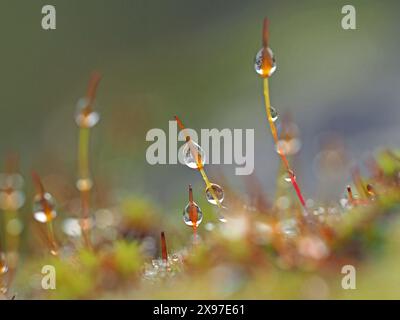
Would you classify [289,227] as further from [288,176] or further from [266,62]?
[266,62]

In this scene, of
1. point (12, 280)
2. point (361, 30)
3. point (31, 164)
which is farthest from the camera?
point (361, 30)

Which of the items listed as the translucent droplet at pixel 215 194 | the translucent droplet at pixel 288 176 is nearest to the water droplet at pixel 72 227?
the translucent droplet at pixel 215 194

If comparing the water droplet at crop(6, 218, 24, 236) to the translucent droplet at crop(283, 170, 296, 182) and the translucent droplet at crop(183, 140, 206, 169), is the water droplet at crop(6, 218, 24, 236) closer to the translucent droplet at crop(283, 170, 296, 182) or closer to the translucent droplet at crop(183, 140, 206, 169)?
the translucent droplet at crop(183, 140, 206, 169)

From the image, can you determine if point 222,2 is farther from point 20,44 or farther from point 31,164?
point 31,164

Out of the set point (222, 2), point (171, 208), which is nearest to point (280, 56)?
point (222, 2)

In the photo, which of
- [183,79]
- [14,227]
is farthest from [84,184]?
[183,79]

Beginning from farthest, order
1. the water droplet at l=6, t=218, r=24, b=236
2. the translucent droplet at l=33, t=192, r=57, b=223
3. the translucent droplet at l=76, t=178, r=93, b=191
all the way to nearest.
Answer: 1. the water droplet at l=6, t=218, r=24, b=236
2. the translucent droplet at l=76, t=178, r=93, b=191
3. the translucent droplet at l=33, t=192, r=57, b=223

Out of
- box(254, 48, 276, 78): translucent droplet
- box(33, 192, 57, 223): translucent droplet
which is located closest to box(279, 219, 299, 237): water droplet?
box(254, 48, 276, 78): translucent droplet

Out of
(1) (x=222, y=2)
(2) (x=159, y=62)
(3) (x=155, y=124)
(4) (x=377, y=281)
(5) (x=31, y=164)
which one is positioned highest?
(1) (x=222, y=2)

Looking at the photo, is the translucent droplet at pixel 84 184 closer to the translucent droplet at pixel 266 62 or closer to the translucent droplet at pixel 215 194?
the translucent droplet at pixel 215 194
